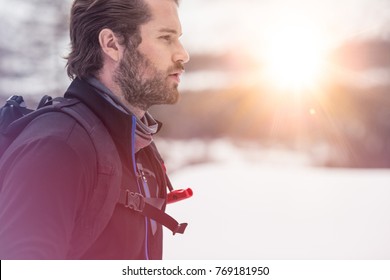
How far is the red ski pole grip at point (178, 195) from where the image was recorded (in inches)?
88.4

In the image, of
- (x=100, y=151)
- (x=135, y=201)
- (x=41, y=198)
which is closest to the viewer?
(x=41, y=198)

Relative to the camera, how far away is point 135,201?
183 centimetres

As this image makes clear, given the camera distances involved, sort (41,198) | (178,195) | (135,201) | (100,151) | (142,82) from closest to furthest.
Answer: (41,198), (100,151), (135,201), (142,82), (178,195)

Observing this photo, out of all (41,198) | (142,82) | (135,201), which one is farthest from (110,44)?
(41,198)

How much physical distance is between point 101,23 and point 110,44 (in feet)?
0.35

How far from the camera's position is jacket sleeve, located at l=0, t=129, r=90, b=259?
1.50 metres

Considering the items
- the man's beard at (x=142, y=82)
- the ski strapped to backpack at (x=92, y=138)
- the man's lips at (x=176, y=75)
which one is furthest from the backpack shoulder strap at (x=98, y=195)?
the man's lips at (x=176, y=75)

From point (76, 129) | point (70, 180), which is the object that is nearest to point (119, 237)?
point (70, 180)

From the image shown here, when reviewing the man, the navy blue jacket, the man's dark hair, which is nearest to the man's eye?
the man

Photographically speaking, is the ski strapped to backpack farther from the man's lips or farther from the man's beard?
the man's lips

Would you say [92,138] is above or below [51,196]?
above

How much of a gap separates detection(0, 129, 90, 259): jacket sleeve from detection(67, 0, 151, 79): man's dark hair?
24.2 inches

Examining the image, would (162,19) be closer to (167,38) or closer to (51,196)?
(167,38)

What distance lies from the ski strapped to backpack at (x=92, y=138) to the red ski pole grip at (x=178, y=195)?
0.30 meters
